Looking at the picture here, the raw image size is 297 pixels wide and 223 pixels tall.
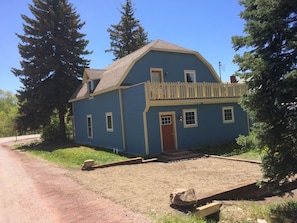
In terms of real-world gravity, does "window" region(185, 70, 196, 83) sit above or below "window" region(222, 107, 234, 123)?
above

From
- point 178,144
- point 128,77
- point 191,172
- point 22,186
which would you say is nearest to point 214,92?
point 178,144

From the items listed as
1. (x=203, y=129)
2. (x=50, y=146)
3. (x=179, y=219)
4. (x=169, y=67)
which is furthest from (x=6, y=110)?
(x=179, y=219)

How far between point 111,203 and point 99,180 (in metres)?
2.84

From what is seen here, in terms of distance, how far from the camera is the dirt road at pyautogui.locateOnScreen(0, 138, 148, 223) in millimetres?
6031

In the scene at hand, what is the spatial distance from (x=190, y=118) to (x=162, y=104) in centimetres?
244

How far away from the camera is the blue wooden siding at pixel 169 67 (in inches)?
722

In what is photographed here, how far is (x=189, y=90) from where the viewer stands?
1669 centimetres

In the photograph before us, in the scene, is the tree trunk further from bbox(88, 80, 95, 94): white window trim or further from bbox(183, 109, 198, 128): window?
bbox(183, 109, 198, 128): window

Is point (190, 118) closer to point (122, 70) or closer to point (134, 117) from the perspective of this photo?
point (134, 117)

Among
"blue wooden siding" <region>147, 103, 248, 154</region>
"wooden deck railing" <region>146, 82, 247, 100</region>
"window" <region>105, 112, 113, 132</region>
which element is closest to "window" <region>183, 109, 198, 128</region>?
"blue wooden siding" <region>147, 103, 248, 154</region>

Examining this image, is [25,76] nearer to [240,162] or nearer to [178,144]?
[178,144]

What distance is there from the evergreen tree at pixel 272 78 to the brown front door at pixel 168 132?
926 cm

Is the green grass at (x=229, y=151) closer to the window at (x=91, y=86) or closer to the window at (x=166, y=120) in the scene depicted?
the window at (x=166, y=120)

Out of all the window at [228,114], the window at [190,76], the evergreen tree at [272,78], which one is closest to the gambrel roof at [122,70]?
the window at [190,76]
